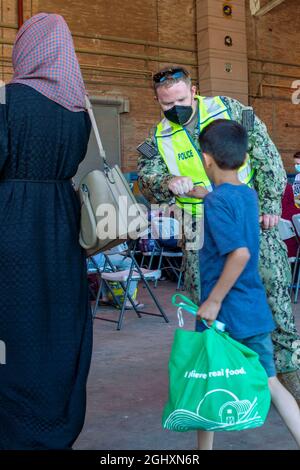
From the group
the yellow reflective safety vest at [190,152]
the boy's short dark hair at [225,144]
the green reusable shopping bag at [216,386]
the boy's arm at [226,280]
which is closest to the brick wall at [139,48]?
the yellow reflective safety vest at [190,152]

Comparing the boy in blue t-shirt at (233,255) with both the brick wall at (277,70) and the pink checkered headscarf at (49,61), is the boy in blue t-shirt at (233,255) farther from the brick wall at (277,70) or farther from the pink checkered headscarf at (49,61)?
the brick wall at (277,70)

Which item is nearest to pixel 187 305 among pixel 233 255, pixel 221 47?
pixel 233 255

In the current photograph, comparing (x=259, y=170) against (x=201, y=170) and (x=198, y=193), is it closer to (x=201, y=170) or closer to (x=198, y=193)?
(x=201, y=170)

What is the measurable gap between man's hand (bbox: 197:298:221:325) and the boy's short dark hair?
47 cm

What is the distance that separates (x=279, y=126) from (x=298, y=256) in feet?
27.9

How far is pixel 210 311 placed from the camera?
7.37 ft

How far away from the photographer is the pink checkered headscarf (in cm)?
241

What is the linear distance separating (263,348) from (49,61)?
4.10ft

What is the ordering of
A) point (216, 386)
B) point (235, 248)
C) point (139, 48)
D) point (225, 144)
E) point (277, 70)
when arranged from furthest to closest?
point (277, 70)
point (139, 48)
point (225, 144)
point (235, 248)
point (216, 386)

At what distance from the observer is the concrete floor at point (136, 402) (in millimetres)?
2887

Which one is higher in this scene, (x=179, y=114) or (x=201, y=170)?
(x=179, y=114)

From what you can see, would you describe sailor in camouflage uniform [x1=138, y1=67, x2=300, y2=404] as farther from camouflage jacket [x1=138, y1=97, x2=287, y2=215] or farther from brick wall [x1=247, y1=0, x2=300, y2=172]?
brick wall [x1=247, y1=0, x2=300, y2=172]
